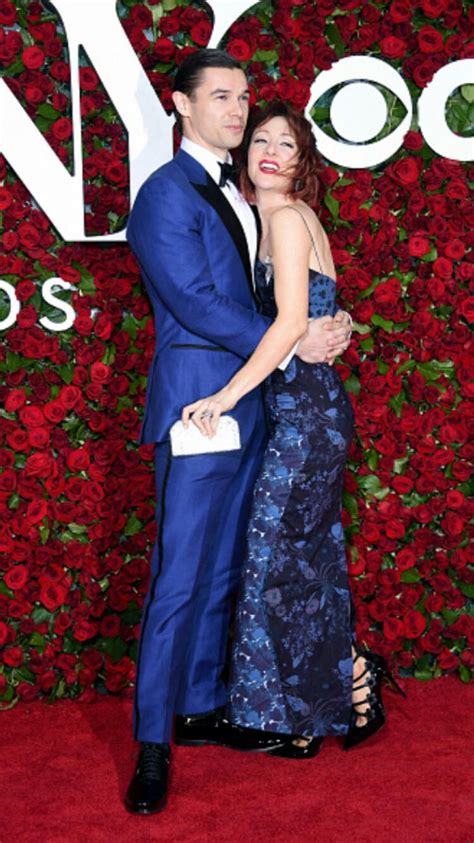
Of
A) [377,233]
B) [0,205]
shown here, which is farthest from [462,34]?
[0,205]

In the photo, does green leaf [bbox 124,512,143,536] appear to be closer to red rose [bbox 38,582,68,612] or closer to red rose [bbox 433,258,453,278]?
red rose [bbox 38,582,68,612]

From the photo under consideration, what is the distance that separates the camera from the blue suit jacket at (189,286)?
9.28 feet

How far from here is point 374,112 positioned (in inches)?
138

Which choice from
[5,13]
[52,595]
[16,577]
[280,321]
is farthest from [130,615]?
[5,13]

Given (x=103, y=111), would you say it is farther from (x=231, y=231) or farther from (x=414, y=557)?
(x=414, y=557)

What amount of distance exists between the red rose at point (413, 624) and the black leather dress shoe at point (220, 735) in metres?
0.72

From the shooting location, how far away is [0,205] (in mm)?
3357

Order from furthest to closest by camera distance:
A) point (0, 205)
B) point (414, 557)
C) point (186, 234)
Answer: point (414, 557), point (0, 205), point (186, 234)

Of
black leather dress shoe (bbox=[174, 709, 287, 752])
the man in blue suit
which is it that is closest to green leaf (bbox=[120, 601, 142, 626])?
black leather dress shoe (bbox=[174, 709, 287, 752])

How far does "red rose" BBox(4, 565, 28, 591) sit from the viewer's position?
3449mm

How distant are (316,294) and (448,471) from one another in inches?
36.6

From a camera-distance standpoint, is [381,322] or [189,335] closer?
[189,335]

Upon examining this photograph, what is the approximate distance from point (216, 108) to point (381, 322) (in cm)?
92

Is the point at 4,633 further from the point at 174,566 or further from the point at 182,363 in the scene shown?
the point at 182,363
